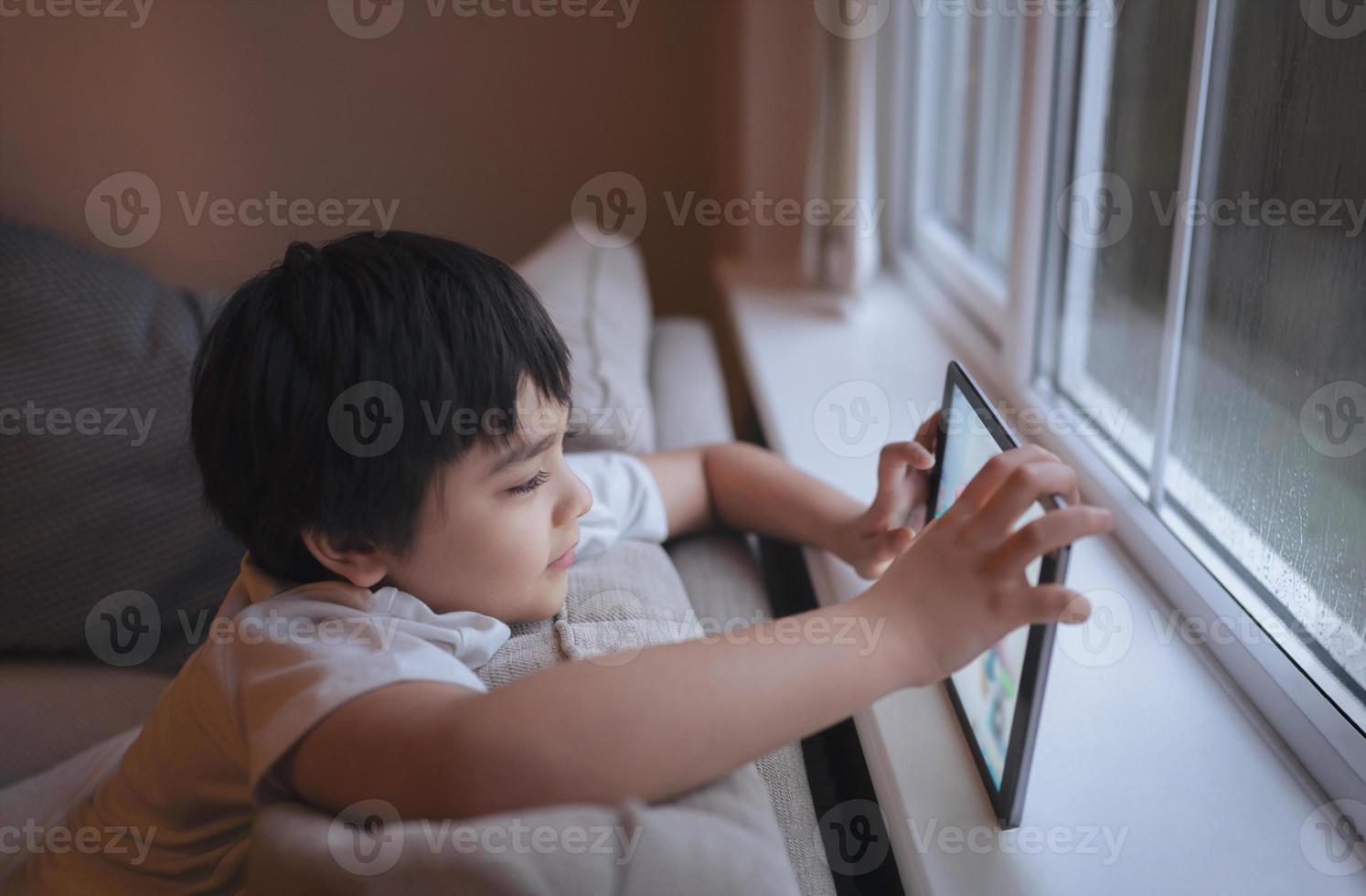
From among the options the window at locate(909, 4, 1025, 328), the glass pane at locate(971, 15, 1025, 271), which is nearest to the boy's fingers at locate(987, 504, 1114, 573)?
the window at locate(909, 4, 1025, 328)

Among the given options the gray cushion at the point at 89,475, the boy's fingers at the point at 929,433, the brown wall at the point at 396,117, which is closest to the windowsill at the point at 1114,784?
the boy's fingers at the point at 929,433

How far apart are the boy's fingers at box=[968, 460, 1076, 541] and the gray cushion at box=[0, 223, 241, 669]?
852 mm

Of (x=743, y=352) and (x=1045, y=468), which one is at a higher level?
(x=1045, y=468)

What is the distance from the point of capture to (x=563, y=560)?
82cm

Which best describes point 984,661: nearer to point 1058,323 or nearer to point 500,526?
point 500,526

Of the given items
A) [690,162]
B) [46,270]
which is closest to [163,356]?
[46,270]

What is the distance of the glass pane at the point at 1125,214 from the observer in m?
1.01

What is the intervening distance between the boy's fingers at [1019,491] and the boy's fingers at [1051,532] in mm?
12

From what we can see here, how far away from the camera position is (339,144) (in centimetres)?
208

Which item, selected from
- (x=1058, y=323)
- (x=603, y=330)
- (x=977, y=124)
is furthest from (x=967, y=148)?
(x=603, y=330)

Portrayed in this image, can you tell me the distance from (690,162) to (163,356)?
51.1 inches

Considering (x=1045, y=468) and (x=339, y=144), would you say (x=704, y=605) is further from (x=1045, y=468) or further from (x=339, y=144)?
(x=339, y=144)

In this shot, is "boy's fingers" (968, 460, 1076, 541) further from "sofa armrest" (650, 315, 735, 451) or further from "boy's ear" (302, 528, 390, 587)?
"sofa armrest" (650, 315, 735, 451)

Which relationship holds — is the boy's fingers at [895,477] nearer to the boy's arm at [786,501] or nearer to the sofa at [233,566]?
the boy's arm at [786,501]
